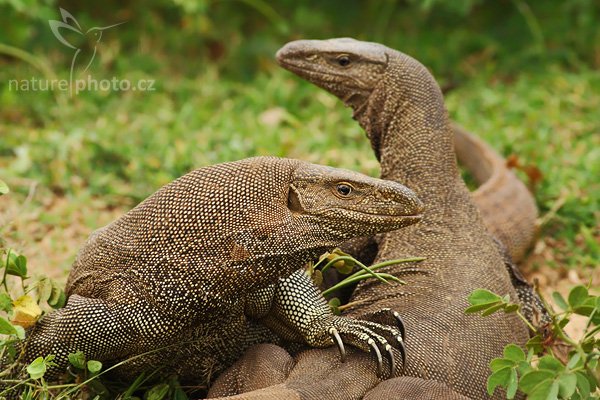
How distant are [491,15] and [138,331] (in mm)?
6182

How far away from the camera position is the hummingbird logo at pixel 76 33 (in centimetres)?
740

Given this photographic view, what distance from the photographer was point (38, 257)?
14.7 ft

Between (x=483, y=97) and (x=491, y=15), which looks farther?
(x=491, y=15)

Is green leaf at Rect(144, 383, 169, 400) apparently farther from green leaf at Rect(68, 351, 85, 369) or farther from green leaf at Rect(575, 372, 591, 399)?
Answer: green leaf at Rect(575, 372, 591, 399)

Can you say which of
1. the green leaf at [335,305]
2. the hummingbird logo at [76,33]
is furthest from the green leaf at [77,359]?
the hummingbird logo at [76,33]

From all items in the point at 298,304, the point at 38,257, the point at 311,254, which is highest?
the point at 311,254

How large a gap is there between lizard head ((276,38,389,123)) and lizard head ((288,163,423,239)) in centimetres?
122

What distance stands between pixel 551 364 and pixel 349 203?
808 millimetres

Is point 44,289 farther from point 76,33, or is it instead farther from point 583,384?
point 76,33

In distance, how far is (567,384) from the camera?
7.97 feet

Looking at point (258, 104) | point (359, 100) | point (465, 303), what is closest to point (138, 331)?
point (465, 303)

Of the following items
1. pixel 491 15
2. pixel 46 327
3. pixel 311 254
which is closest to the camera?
pixel 311 254

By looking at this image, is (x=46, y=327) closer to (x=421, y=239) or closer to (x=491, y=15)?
(x=421, y=239)

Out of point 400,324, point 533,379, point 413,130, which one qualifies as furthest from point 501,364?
point 413,130
